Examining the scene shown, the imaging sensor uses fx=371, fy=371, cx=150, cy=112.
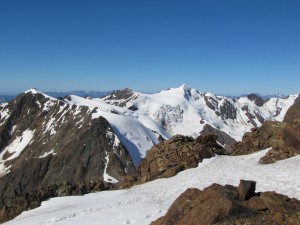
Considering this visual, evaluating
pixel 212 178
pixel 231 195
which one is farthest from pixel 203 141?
pixel 231 195

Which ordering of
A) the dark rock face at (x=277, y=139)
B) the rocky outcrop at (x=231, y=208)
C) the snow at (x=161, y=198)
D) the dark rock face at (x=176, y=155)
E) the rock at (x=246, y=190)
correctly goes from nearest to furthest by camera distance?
the rocky outcrop at (x=231, y=208) → the rock at (x=246, y=190) → the snow at (x=161, y=198) → the dark rock face at (x=277, y=139) → the dark rock face at (x=176, y=155)

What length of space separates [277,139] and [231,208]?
2996 cm

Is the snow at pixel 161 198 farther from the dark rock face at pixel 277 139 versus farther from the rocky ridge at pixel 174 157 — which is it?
the rocky ridge at pixel 174 157

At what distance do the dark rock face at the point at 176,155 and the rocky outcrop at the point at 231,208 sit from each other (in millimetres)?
24790

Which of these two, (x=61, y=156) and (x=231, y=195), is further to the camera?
(x=61, y=156)

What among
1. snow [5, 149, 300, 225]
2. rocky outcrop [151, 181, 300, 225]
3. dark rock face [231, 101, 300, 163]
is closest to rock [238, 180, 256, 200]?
rocky outcrop [151, 181, 300, 225]

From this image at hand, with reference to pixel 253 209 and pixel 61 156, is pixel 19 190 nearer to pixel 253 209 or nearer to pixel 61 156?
pixel 61 156

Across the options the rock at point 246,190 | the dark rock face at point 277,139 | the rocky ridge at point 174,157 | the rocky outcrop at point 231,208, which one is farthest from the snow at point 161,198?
the rocky ridge at point 174,157

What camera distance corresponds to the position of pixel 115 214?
75.2 feet

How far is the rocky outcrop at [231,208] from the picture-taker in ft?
45.6

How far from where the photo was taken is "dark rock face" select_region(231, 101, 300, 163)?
34.3m

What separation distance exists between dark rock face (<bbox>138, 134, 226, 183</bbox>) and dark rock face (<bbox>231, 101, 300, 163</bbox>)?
A: 4444 millimetres

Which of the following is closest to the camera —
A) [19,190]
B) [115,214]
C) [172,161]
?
[115,214]

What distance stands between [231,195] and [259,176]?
12.6 metres
